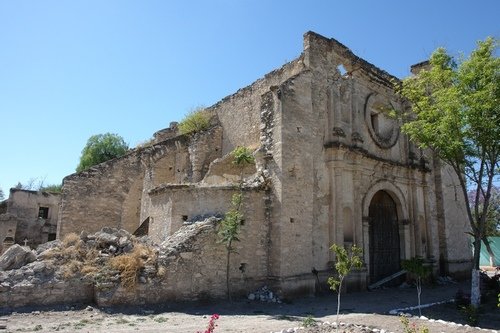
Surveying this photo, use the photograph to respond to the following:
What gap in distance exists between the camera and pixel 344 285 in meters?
12.1

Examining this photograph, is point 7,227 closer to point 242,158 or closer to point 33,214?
point 33,214

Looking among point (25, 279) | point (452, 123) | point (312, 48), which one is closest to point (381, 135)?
point (312, 48)

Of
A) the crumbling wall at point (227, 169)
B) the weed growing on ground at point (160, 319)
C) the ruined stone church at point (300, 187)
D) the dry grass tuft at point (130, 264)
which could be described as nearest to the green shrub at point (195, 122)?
the ruined stone church at point (300, 187)

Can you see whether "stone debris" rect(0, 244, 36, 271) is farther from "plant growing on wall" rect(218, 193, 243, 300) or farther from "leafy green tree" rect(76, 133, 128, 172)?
"leafy green tree" rect(76, 133, 128, 172)

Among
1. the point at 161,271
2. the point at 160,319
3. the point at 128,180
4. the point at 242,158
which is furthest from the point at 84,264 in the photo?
the point at 128,180

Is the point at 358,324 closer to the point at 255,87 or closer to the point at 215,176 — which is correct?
the point at 215,176

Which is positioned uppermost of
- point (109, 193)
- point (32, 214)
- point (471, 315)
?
point (109, 193)

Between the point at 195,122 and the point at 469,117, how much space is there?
466 inches

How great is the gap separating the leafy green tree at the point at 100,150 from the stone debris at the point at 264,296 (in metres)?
21.0

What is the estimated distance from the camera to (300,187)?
1160cm

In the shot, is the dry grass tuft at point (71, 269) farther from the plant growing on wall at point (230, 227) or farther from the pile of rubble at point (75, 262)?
the plant growing on wall at point (230, 227)

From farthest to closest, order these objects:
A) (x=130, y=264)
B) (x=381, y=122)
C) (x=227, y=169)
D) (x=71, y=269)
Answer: (x=381, y=122), (x=227, y=169), (x=130, y=264), (x=71, y=269)

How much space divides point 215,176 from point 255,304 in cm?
499

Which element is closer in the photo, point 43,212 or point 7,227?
point 7,227
